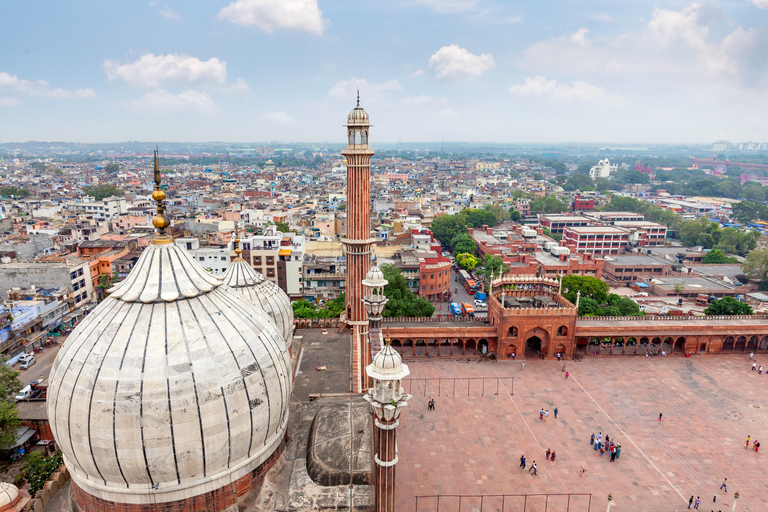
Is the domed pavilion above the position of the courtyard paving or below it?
above

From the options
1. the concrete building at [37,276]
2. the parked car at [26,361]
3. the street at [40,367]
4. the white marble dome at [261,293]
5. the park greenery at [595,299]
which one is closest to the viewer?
the white marble dome at [261,293]

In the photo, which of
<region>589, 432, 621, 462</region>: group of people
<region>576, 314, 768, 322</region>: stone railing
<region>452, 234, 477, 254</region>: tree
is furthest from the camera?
<region>452, 234, 477, 254</region>: tree

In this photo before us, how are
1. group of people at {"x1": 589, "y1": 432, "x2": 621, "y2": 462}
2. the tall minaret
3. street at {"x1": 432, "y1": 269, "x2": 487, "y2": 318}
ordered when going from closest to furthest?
group of people at {"x1": 589, "y1": 432, "x2": 621, "y2": 462} → the tall minaret → street at {"x1": 432, "y1": 269, "x2": 487, "y2": 318}

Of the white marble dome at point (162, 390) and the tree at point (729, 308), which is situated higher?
the white marble dome at point (162, 390)

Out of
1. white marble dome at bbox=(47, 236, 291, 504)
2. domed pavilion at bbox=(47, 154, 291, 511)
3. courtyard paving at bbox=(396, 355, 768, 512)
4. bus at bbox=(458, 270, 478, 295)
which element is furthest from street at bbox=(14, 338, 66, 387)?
bus at bbox=(458, 270, 478, 295)

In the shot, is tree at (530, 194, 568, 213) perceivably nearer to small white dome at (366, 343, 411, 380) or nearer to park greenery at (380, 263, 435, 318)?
park greenery at (380, 263, 435, 318)

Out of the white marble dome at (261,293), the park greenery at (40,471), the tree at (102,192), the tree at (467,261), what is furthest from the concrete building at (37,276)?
the tree at (102,192)

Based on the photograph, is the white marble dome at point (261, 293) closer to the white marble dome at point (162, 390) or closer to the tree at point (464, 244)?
the white marble dome at point (162, 390)

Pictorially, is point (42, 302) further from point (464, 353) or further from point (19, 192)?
point (19, 192)

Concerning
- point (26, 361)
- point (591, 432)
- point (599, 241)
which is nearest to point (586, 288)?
point (591, 432)
